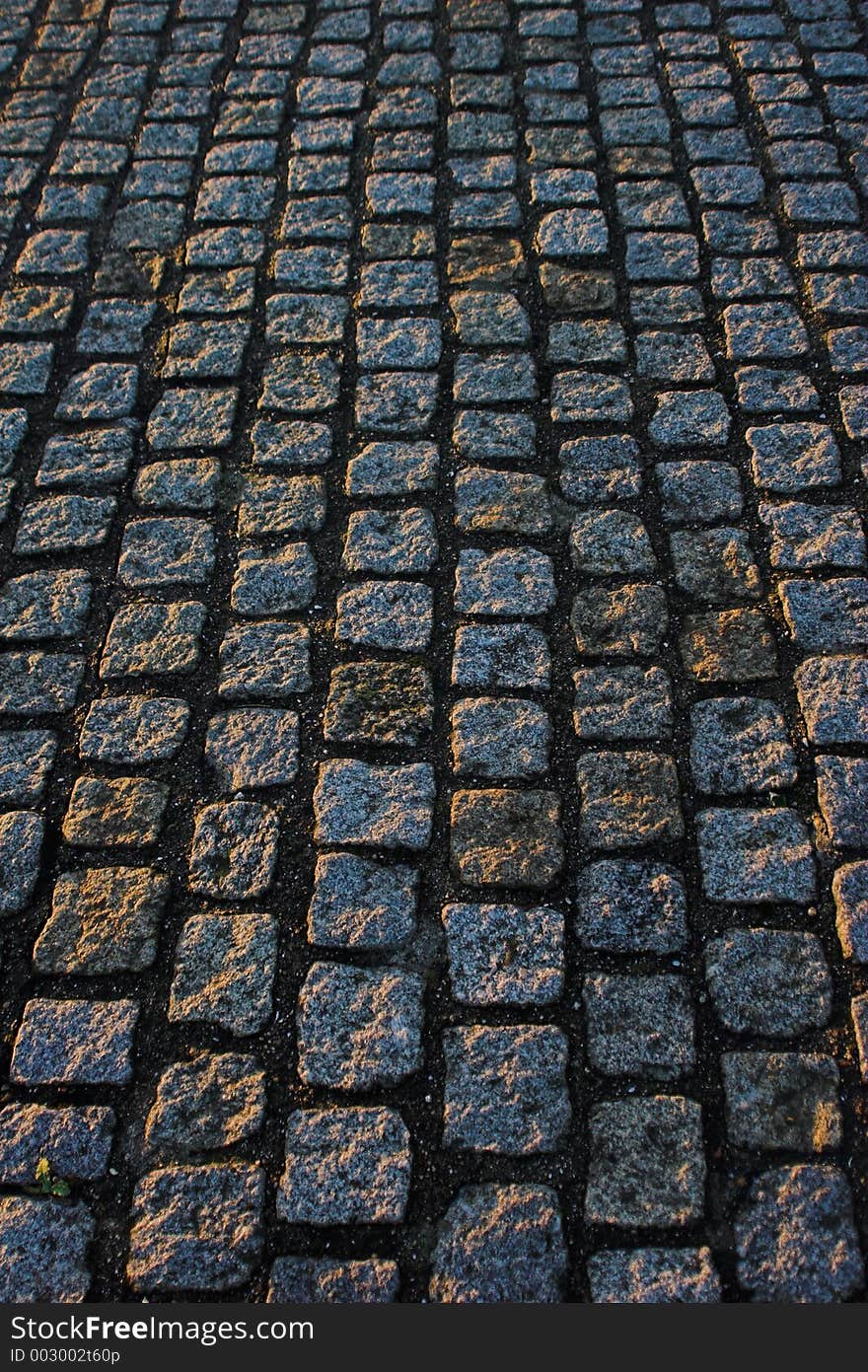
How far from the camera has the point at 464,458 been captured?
3.76 metres

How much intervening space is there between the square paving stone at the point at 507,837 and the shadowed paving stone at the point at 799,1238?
0.83 meters

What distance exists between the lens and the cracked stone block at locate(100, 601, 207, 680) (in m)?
3.29

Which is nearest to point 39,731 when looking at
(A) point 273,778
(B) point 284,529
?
(A) point 273,778

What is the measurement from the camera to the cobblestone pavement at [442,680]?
2447mm

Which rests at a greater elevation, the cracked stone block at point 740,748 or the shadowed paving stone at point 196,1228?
the cracked stone block at point 740,748

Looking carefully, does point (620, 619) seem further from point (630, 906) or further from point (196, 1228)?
point (196, 1228)

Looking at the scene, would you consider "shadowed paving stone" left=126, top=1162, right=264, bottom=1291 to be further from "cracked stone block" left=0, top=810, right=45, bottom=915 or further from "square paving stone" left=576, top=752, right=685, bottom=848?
"square paving stone" left=576, top=752, right=685, bottom=848

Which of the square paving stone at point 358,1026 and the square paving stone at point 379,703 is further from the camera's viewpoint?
the square paving stone at point 379,703

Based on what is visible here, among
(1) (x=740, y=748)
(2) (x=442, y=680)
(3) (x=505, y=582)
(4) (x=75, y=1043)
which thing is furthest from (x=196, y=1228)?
(3) (x=505, y=582)

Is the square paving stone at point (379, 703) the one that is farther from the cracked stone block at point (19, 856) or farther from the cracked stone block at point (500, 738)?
the cracked stone block at point (19, 856)

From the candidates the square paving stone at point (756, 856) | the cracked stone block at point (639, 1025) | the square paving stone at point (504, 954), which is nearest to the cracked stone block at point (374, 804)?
the square paving stone at point (504, 954)

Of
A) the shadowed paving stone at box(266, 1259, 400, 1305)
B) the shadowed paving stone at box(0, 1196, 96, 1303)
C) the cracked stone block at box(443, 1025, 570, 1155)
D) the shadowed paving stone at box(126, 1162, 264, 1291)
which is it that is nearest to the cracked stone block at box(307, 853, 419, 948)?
the cracked stone block at box(443, 1025, 570, 1155)

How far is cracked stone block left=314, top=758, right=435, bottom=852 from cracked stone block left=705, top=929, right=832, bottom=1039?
77cm

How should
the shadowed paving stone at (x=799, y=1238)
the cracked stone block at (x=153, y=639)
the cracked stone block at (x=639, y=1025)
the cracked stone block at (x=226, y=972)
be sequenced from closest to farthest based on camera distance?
the shadowed paving stone at (x=799, y=1238), the cracked stone block at (x=639, y=1025), the cracked stone block at (x=226, y=972), the cracked stone block at (x=153, y=639)
